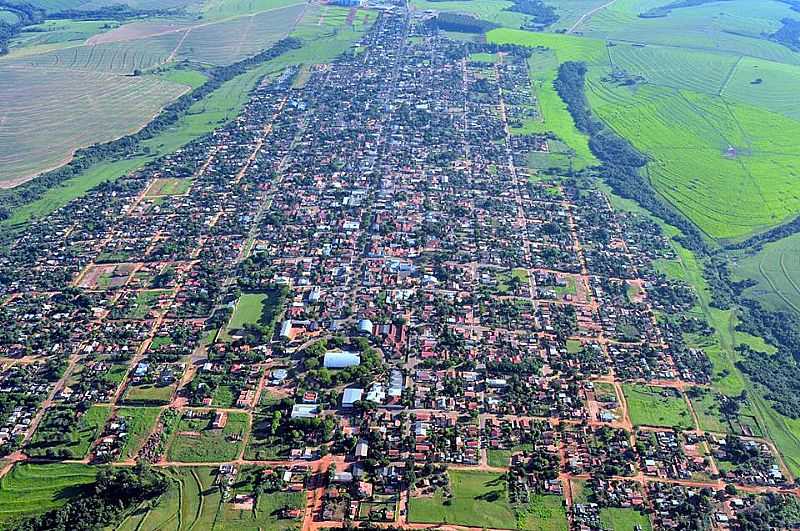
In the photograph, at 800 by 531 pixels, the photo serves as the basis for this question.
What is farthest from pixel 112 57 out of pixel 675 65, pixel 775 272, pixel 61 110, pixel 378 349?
pixel 775 272

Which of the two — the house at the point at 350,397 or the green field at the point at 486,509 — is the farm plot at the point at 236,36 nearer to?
the house at the point at 350,397

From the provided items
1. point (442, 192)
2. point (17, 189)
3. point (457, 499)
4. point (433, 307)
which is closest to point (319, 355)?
point (433, 307)

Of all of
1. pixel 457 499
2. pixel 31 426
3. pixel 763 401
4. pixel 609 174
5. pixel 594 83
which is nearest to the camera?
pixel 457 499

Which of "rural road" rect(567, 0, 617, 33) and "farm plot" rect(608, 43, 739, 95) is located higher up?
"rural road" rect(567, 0, 617, 33)

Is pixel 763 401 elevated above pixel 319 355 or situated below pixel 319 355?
Result: below

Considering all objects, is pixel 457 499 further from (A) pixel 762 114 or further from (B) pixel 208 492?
(A) pixel 762 114

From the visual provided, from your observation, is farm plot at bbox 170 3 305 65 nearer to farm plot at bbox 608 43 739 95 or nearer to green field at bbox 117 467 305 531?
farm plot at bbox 608 43 739 95

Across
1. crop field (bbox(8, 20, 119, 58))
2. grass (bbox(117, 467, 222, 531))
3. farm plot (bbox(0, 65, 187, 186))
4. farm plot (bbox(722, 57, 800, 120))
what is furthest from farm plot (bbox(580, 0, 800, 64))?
grass (bbox(117, 467, 222, 531))
